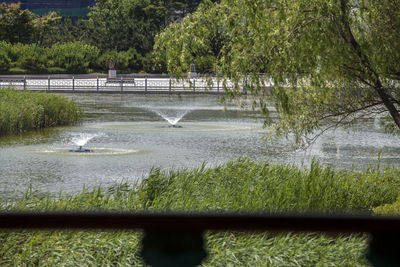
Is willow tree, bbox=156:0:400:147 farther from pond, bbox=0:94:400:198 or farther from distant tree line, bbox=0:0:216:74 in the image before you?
distant tree line, bbox=0:0:216:74

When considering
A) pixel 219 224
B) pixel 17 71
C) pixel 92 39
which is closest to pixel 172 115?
pixel 17 71

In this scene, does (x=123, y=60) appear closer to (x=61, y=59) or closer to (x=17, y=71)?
(x=61, y=59)

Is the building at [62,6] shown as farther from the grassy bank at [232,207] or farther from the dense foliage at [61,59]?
the grassy bank at [232,207]

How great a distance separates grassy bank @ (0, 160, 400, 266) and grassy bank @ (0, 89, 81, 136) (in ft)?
42.0

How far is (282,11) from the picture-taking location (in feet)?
31.1

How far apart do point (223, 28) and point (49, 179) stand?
538 centimetres

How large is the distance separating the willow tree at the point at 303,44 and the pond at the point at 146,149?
1316 millimetres

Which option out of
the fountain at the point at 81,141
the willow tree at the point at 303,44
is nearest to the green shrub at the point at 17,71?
the fountain at the point at 81,141

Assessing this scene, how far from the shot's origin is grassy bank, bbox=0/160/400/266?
18.8 ft

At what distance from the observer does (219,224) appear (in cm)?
106

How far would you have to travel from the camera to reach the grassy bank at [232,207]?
574cm

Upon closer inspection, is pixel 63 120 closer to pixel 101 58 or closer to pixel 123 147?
pixel 123 147

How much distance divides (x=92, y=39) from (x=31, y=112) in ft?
140

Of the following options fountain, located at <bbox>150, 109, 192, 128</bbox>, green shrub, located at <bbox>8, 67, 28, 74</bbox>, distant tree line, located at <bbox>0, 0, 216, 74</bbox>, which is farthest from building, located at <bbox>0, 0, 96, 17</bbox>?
fountain, located at <bbox>150, 109, 192, 128</bbox>
